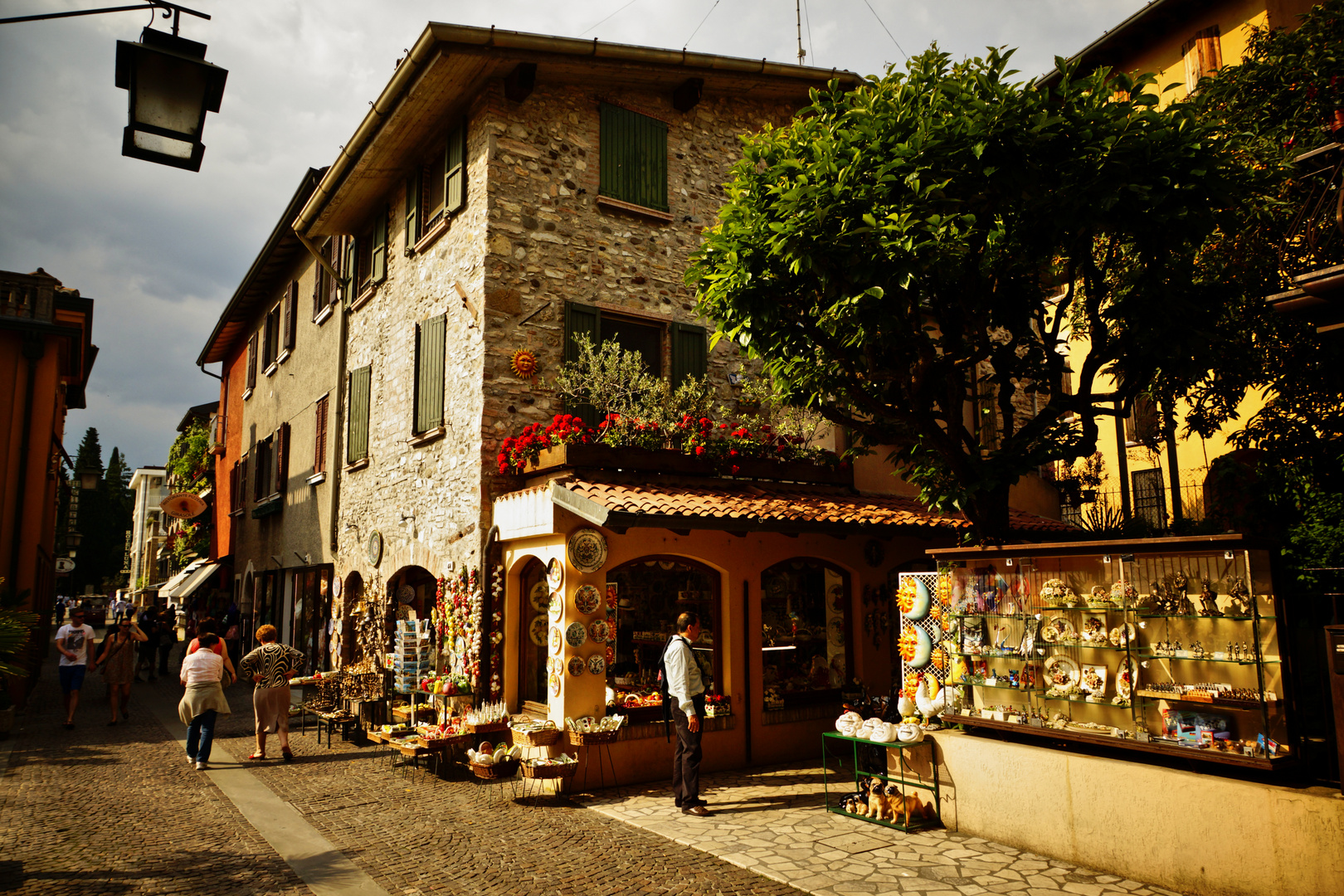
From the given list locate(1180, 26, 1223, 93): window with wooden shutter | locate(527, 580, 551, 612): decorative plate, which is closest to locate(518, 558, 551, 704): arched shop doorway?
locate(527, 580, 551, 612): decorative plate

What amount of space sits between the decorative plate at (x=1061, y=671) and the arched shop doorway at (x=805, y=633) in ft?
12.5

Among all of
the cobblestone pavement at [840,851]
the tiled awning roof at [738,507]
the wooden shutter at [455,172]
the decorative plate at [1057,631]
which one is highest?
the wooden shutter at [455,172]

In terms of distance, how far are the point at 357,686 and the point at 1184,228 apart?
11376 mm

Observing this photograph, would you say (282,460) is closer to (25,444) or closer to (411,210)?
(25,444)

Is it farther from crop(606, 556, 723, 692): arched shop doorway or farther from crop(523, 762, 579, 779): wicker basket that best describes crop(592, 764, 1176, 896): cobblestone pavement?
crop(606, 556, 723, 692): arched shop doorway

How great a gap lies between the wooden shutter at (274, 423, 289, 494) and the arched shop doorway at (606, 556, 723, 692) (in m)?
10.4

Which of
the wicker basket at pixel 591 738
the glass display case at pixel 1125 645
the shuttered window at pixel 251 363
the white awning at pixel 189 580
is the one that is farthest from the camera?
the white awning at pixel 189 580

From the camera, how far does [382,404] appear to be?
42.9 ft

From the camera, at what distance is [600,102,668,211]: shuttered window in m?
11.3

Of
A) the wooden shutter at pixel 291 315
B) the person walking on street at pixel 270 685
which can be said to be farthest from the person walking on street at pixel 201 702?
the wooden shutter at pixel 291 315

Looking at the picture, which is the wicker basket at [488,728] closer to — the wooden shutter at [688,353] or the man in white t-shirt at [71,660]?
the wooden shutter at [688,353]

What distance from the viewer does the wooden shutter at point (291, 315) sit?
18.1 meters

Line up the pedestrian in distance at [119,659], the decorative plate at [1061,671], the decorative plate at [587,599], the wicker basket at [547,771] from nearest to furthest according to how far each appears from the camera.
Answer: the decorative plate at [1061,671] < the wicker basket at [547,771] < the decorative plate at [587,599] < the pedestrian in distance at [119,659]

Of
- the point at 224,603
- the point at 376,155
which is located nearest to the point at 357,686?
the point at 376,155
